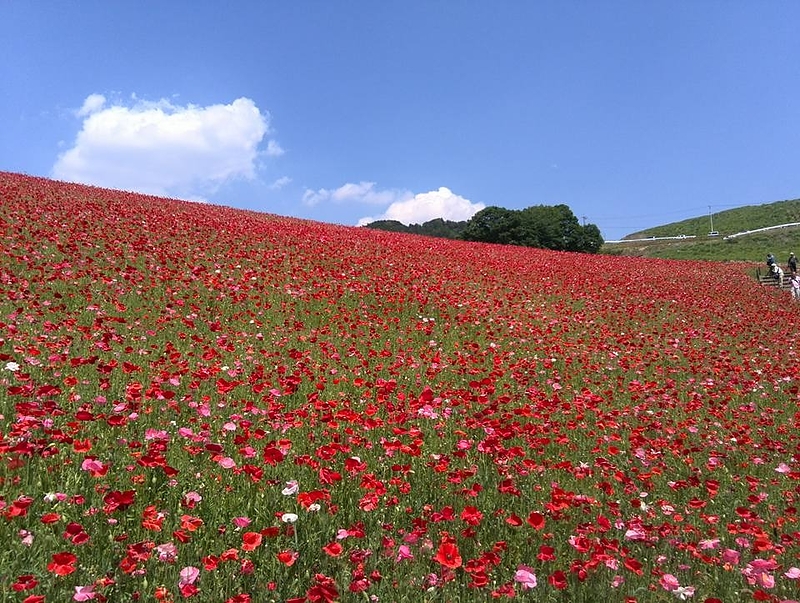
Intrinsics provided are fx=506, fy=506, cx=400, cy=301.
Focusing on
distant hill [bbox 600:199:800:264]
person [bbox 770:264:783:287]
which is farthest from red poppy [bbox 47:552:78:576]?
distant hill [bbox 600:199:800:264]

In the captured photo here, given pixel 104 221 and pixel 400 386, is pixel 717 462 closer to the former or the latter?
pixel 400 386

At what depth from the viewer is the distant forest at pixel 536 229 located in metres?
56.9

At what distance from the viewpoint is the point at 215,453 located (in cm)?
404

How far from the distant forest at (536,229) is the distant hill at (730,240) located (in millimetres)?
6789

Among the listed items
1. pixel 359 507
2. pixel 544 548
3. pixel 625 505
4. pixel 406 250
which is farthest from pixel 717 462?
pixel 406 250

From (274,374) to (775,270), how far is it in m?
27.9

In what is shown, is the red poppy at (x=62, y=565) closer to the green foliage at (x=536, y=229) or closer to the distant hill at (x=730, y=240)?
the distant hill at (x=730, y=240)

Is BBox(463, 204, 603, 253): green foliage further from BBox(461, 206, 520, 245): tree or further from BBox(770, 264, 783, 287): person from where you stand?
BBox(770, 264, 783, 287): person

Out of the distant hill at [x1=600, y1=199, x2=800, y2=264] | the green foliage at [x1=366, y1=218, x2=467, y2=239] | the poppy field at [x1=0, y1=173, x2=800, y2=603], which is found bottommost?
the poppy field at [x1=0, y1=173, x2=800, y2=603]

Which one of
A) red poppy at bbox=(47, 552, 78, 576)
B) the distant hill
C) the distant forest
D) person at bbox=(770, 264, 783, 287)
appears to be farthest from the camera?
the distant forest

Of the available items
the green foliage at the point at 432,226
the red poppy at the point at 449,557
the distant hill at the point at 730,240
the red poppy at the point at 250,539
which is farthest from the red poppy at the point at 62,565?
the green foliage at the point at 432,226

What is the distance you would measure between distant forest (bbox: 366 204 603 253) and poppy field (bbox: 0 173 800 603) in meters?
43.5

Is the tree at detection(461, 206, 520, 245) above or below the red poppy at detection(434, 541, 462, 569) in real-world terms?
above

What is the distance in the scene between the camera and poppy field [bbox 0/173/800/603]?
2.93 meters
